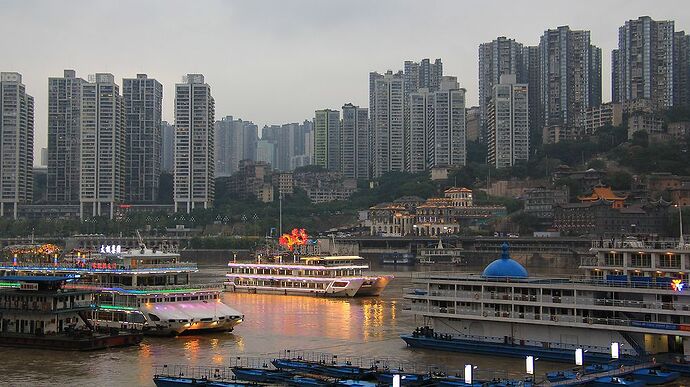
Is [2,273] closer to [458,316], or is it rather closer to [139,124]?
[458,316]

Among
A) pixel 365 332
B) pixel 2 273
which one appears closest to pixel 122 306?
pixel 2 273

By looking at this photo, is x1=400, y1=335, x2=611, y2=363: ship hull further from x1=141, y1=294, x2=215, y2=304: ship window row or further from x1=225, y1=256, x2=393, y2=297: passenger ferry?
x1=225, y1=256, x2=393, y2=297: passenger ferry

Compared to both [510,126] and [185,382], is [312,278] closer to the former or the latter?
[185,382]

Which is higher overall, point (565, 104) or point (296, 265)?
point (565, 104)

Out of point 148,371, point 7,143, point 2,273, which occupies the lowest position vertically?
point 148,371

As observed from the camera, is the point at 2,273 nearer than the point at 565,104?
Yes

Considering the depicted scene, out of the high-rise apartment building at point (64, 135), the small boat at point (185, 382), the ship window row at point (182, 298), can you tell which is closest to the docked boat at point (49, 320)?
the ship window row at point (182, 298)

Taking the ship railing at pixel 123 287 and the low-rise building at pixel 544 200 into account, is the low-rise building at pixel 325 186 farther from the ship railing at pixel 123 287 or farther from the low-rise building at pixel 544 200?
the ship railing at pixel 123 287
